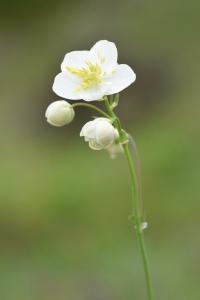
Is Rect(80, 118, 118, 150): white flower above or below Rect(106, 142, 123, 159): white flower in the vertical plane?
above

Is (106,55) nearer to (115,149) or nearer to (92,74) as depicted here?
(92,74)

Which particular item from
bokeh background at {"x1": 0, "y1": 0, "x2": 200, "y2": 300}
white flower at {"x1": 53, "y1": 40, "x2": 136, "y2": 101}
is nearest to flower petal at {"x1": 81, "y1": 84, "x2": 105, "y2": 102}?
white flower at {"x1": 53, "y1": 40, "x2": 136, "y2": 101}

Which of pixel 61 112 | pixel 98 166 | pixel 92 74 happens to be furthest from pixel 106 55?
pixel 98 166

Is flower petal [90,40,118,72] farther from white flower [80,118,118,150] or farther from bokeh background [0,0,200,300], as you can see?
bokeh background [0,0,200,300]

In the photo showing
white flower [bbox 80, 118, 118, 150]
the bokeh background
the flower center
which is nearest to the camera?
white flower [bbox 80, 118, 118, 150]

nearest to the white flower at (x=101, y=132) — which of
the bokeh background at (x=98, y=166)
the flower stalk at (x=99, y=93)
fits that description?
the flower stalk at (x=99, y=93)

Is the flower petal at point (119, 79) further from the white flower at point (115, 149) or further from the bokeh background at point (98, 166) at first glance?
the bokeh background at point (98, 166)

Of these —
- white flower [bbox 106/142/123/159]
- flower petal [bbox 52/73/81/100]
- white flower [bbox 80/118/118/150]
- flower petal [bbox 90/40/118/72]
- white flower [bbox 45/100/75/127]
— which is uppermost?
flower petal [bbox 90/40/118/72]
